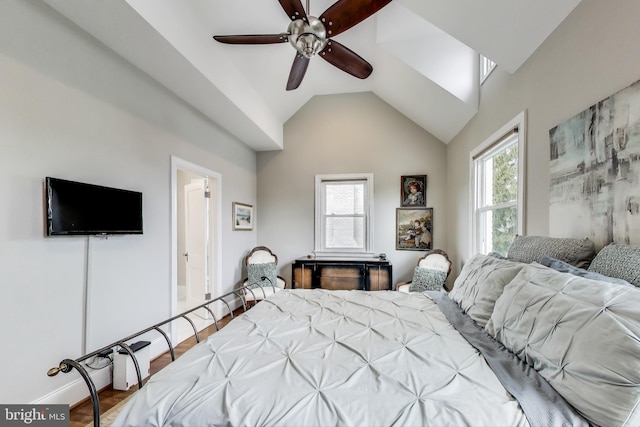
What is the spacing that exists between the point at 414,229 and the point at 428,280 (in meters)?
0.95

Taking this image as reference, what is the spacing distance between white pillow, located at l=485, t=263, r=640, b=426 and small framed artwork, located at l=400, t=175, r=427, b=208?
3269 millimetres

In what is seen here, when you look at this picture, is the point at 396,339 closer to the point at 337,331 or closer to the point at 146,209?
the point at 337,331

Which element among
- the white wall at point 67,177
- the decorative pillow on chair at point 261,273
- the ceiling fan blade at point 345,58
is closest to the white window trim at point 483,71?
the ceiling fan blade at point 345,58

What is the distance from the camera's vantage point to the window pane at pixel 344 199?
4.62 m

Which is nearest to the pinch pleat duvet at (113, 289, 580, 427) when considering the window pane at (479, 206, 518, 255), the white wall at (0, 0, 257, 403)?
the white wall at (0, 0, 257, 403)

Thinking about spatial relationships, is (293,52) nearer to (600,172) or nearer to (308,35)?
(308,35)

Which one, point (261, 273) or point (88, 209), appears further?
point (261, 273)

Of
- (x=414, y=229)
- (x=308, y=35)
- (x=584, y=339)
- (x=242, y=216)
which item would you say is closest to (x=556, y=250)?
(x=584, y=339)

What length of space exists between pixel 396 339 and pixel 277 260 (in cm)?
352

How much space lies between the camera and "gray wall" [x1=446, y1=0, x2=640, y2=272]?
4.13ft

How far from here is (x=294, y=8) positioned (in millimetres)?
1862

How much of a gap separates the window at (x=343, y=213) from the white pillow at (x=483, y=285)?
2.71 meters

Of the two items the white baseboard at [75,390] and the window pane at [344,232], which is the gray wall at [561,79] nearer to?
the window pane at [344,232]

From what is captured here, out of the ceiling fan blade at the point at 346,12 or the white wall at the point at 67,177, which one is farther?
the ceiling fan blade at the point at 346,12
